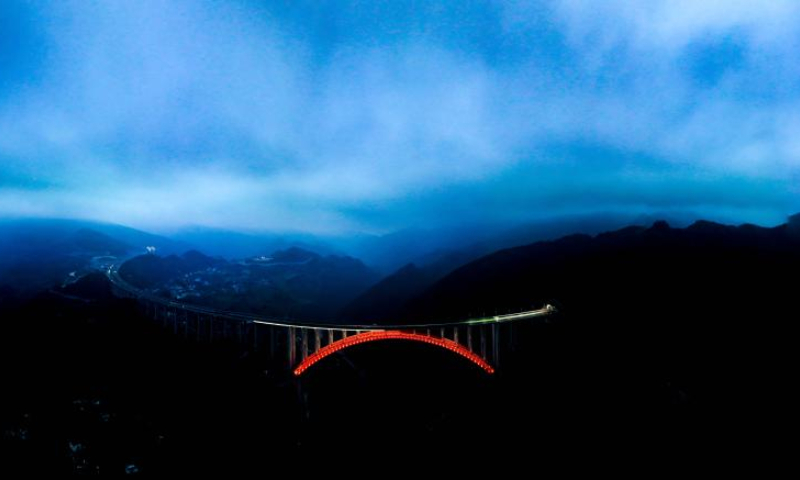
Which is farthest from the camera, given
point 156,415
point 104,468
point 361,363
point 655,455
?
point 361,363

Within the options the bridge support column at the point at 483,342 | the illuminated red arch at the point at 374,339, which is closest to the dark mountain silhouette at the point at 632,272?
the bridge support column at the point at 483,342

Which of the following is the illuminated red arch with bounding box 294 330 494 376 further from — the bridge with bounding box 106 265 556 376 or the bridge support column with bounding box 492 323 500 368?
the bridge support column with bounding box 492 323 500 368

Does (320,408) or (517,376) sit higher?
(517,376)

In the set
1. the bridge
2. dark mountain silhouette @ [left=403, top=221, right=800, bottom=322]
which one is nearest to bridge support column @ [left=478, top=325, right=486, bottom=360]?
the bridge

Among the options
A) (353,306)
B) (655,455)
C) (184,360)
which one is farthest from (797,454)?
(353,306)

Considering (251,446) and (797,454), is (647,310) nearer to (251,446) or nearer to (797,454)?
(797,454)

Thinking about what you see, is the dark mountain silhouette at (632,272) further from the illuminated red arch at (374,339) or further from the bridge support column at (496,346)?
the illuminated red arch at (374,339)
